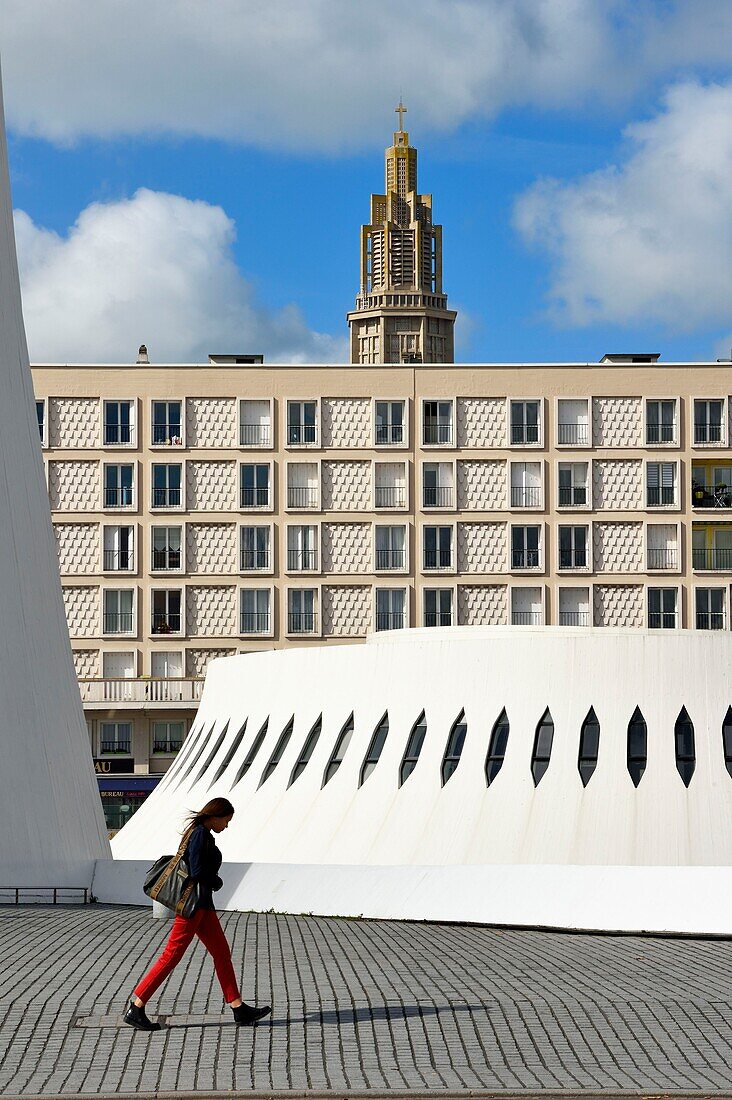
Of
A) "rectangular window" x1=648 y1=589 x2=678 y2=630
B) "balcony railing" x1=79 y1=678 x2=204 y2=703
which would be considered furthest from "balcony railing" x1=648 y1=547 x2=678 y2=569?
"balcony railing" x1=79 y1=678 x2=204 y2=703

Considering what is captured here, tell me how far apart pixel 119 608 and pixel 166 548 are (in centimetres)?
324

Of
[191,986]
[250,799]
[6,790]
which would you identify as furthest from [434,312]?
[191,986]

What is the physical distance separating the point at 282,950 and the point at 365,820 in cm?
1524

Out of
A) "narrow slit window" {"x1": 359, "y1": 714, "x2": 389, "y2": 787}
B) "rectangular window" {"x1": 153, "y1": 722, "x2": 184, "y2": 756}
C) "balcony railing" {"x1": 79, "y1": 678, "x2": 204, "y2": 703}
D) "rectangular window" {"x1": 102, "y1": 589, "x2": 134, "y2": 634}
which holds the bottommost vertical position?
"rectangular window" {"x1": 153, "y1": 722, "x2": 184, "y2": 756}

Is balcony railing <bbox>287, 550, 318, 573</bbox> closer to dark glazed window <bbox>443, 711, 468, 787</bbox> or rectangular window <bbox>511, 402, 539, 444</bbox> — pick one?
rectangular window <bbox>511, 402, 539, 444</bbox>

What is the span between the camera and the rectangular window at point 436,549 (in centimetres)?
7000

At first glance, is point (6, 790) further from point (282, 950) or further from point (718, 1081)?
point (718, 1081)

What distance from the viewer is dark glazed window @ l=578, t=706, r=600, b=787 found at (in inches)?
1152

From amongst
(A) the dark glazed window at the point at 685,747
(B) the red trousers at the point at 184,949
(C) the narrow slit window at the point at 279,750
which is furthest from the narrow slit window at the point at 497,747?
(B) the red trousers at the point at 184,949

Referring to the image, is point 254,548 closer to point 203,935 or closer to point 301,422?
point 301,422

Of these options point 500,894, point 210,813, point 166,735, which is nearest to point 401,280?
point 166,735

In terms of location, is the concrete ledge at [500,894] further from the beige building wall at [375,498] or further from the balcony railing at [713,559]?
the balcony railing at [713,559]

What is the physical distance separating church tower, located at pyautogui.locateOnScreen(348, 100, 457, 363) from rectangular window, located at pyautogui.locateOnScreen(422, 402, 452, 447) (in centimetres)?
8717

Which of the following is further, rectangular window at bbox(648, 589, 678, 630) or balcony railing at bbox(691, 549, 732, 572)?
balcony railing at bbox(691, 549, 732, 572)
